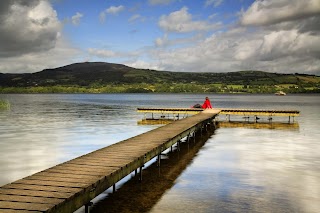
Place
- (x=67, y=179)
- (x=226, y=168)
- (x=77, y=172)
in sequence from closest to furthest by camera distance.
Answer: (x=67, y=179), (x=77, y=172), (x=226, y=168)

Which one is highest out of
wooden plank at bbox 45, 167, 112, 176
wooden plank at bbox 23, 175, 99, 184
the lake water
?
wooden plank at bbox 23, 175, 99, 184

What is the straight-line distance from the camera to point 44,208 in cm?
627

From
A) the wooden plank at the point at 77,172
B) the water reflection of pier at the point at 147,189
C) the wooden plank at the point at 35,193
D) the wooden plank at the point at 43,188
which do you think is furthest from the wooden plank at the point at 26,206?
the water reflection of pier at the point at 147,189

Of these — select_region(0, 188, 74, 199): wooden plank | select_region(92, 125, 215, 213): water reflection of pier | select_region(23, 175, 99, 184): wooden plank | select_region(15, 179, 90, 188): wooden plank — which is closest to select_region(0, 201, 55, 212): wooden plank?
select_region(0, 188, 74, 199): wooden plank

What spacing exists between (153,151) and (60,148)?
9716 mm

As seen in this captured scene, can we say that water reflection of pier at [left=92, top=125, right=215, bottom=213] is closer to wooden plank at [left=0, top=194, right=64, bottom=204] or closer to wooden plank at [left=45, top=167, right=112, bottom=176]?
wooden plank at [left=45, top=167, right=112, bottom=176]

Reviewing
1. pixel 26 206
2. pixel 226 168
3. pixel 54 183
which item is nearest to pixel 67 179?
pixel 54 183

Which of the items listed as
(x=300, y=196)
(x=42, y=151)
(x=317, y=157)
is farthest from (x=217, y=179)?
(x=42, y=151)

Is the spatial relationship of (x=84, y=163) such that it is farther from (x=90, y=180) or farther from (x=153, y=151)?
(x=153, y=151)

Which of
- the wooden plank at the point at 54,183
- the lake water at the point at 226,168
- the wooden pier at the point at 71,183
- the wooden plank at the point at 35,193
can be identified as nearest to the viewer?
the wooden pier at the point at 71,183

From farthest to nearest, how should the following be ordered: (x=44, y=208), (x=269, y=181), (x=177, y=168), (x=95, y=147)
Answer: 1. (x=95, y=147)
2. (x=177, y=168)
3. (x=269, y=181)
4. (x=44, y=208)

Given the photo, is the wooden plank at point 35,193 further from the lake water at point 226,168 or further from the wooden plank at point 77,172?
the lake water at point 226,168

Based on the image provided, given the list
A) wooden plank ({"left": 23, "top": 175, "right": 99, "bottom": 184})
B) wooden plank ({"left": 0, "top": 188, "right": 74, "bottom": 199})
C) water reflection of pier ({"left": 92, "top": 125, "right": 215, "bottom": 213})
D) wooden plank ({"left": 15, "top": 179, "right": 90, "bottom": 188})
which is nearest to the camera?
wooden plank ({"left": 0, "top": 188, "right": 74, "bottom": 199})

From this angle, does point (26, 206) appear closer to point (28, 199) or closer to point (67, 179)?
point (28, 199)
